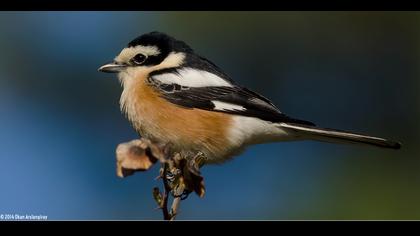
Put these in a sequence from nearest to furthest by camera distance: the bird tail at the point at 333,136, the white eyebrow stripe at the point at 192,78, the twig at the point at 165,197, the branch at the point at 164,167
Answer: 1. the branch at the point at 164,167
2. the twig at the point at 165,197
3. the bird tail at the point at 333,136
4. the white eyebrow stripe at the point at 192,78

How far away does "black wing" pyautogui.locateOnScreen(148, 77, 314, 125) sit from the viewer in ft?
12.6

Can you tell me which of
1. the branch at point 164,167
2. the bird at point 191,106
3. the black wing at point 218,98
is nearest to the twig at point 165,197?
the branch at point 164,167

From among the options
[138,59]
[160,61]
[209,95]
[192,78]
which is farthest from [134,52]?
[209,95]

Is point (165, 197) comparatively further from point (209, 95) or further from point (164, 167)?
point (209, 95)

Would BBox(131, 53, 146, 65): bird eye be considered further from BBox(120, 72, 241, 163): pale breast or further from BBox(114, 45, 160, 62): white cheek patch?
BBox(120, 72, 241, 163): pale breast

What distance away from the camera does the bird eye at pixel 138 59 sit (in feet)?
13.2

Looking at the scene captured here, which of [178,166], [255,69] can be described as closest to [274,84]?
[255,69]

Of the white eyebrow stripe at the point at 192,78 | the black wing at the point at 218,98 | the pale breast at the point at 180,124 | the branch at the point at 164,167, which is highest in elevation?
the white eyebrow stripe at the point at 192,78

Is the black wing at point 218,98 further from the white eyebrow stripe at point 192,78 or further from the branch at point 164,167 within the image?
the branch at point 164,167

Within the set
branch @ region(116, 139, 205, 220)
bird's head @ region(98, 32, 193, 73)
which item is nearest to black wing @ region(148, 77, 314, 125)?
bird's head @ region(98, 32, 193, 73)

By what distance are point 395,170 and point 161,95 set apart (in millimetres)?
1314

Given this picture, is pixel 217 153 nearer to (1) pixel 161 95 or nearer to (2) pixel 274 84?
(1) pixel 161 95

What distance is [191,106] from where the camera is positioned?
12.9 feet

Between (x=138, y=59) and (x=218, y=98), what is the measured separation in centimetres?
47
